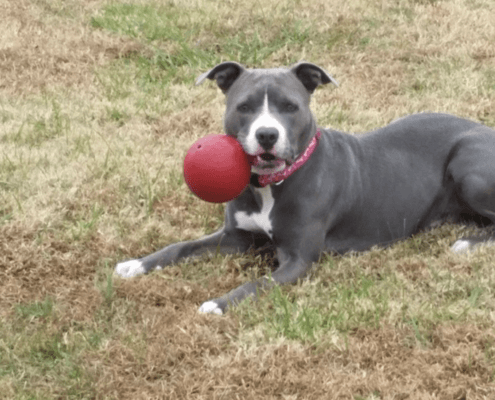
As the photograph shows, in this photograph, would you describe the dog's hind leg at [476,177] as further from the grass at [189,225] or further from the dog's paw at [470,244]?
the grass at [189,225]

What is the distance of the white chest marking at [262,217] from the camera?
450 centimetres

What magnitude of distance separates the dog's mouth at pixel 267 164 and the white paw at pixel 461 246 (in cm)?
135

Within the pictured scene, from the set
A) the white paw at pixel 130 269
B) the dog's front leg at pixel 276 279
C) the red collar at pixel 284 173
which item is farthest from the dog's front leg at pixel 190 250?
the red collar at pixel 284 173

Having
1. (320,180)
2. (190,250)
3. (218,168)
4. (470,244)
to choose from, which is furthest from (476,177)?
(190,250)

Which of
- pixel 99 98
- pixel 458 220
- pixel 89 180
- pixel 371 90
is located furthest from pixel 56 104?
pixel 458 220

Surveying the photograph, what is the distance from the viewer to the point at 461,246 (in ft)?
15.5

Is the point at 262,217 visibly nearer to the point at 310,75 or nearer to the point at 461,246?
the point at 310,75

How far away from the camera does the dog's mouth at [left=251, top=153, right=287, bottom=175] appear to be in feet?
13.9

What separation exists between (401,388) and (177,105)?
4636 millimetres

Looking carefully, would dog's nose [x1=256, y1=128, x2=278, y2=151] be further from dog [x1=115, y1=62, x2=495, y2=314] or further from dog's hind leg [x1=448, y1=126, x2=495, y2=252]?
dog's hind leg [x1=448, y1=126, x2=495, y2=252]

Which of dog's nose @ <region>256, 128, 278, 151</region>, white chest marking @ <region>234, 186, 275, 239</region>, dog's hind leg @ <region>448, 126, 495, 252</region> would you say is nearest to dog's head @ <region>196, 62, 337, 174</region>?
dog's nose @ <region>256, 128, 278, 151</region>

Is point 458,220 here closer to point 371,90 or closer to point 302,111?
point 302,111

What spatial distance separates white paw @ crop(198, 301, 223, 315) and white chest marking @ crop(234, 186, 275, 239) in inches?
28.2

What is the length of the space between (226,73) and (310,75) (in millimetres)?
565
